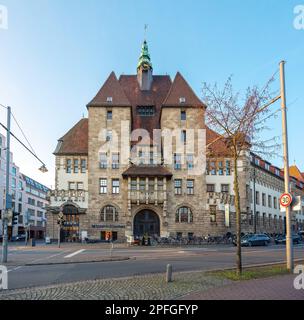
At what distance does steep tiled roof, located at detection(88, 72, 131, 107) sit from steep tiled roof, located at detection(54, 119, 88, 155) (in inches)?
195

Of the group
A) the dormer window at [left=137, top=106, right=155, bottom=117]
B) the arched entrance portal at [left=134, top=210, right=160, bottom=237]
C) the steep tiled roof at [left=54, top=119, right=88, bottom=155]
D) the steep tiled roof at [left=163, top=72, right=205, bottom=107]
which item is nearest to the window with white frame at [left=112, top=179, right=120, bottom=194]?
the arched entrance portal at [left=134, top=210, right=160, bottom=237]

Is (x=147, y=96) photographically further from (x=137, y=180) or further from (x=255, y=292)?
(x=255, y=292)

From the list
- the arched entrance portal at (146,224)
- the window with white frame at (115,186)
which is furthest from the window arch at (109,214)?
the arched entrance portal at (146,224)

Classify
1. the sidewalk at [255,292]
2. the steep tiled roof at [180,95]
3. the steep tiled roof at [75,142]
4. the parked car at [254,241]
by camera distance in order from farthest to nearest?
the steep tiled roof at [180,95]
the steep tiled roof at [75,142]
the parked car at [254,241]
the sidewalk at [255,292]

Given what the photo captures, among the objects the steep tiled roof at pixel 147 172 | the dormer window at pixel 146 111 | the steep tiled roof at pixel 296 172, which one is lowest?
the steep tiled roof at pixel 147 172

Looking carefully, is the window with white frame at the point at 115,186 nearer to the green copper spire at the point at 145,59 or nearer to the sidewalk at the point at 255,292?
the green copper spire at the point at 145,59

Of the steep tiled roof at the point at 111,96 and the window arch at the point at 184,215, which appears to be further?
the steep tiled roof at the point at 111,96

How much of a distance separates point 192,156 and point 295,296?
3772 cm

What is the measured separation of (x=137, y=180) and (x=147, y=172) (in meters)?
1.55

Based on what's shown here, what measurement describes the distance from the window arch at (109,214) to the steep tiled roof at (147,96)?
37.9 feet

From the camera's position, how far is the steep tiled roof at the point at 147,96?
167ft

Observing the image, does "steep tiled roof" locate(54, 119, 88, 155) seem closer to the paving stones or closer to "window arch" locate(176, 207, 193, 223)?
"window arch" locate(176, 207, 193, 223)

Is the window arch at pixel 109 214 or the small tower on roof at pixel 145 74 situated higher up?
the small tower on roof at pixel 145 74

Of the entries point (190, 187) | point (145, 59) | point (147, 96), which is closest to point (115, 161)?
point (190, 187)
